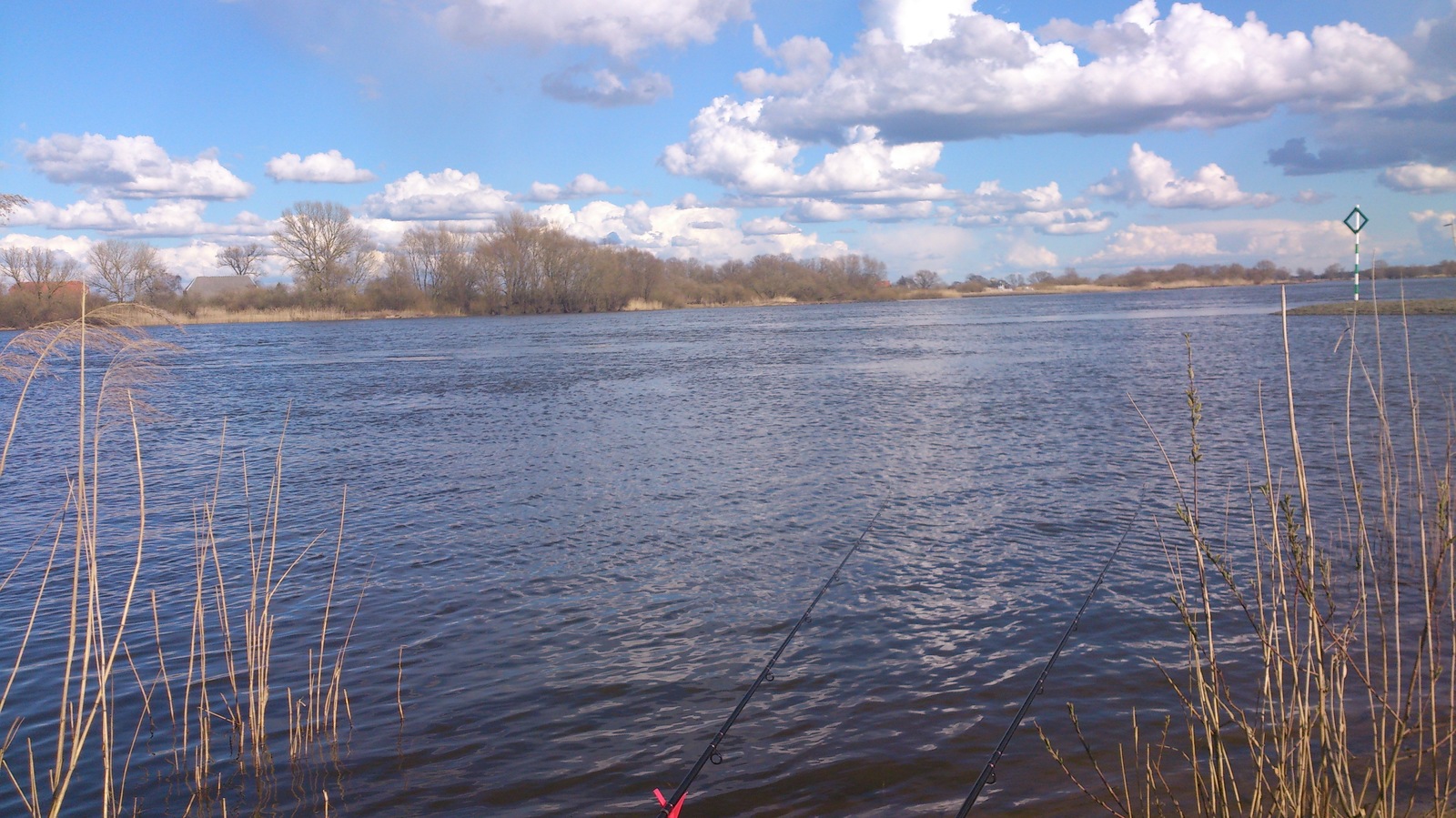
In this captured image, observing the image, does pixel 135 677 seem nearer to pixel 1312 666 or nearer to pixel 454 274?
pixel 1312 666

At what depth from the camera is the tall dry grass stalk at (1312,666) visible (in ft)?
11.5

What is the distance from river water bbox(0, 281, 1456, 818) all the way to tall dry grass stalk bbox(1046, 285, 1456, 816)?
0.52 metres

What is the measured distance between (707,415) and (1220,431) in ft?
33.5

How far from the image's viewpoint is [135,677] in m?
7.63

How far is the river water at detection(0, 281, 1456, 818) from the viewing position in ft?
20.1

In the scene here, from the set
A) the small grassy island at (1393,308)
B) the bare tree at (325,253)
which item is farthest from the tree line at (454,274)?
the small grassy island at (1393,308)

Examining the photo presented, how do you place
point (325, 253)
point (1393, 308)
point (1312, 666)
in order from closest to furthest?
point (1312, 666) → point (1393, 308) → point (325, 253)

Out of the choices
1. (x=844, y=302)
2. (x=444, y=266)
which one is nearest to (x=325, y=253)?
(x=444, y=266)

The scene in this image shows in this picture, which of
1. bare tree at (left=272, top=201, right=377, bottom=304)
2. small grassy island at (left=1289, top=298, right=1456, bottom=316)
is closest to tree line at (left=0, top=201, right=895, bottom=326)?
bare tree at (left=272, top=201, right=377, bottom=304)

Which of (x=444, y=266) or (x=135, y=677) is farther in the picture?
(x=444, y=266)

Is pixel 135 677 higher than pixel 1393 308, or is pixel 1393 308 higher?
pixel 1393 308

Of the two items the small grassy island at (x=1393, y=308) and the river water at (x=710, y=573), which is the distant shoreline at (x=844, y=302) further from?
the river water at (x=710, y=573)

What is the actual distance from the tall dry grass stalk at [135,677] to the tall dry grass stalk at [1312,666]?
14.6ft

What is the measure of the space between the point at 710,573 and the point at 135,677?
5.02 meters
